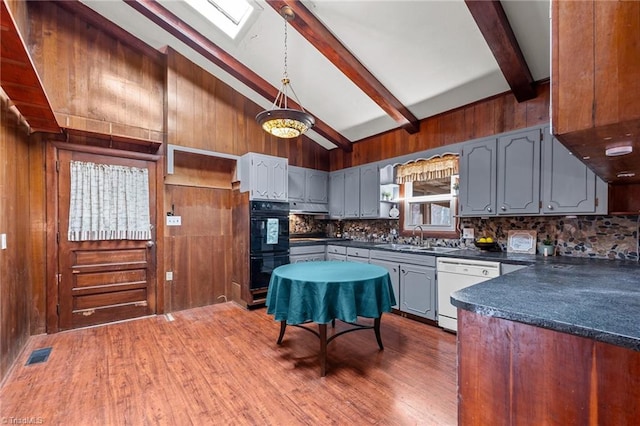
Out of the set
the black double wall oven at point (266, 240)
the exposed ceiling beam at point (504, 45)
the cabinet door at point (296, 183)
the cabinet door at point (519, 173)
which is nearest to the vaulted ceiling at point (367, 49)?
the exposed ceiling beam at point (504, 45)

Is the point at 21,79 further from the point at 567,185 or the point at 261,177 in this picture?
the point at 567,185

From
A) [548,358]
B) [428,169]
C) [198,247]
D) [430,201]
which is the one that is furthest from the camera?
[198,247]

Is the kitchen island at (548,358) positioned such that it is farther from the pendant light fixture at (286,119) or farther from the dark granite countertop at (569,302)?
the pendant light fixture at (286,119)

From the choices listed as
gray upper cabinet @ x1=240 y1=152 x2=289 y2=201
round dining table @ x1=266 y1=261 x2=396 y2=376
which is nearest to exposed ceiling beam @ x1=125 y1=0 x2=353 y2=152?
gray upper cabinet @ x1=240 y1=152 x2=289 y2=201

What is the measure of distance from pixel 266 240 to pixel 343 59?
2.58 m

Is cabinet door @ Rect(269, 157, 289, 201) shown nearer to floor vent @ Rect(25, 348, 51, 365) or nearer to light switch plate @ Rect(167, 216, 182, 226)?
light switch plate @ Rect(167, 216, 182, 226)

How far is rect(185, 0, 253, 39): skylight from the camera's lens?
10.2ft

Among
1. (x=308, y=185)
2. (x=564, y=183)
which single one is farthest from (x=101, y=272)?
(x=564, y=183)

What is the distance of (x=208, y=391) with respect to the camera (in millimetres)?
2102

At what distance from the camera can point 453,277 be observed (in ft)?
10.1

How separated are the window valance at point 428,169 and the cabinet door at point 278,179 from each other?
1755 mm

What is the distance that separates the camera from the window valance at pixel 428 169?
370 cm

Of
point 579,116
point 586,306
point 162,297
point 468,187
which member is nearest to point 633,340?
point 586,306

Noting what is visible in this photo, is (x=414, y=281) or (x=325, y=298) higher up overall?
(x=325, y=298)
